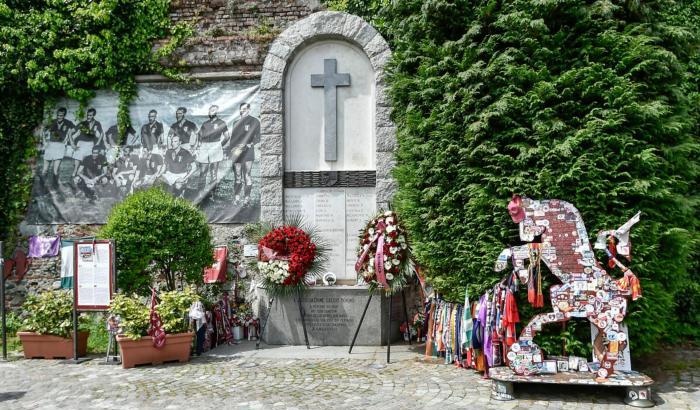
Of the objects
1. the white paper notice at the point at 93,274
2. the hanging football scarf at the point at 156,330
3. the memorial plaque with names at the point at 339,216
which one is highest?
the memorial plaque with names at the point at 339,216

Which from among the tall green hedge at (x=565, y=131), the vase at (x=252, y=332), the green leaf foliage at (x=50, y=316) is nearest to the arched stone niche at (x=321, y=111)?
the vase at (x=252, y=332)

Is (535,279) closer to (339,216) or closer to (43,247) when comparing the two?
(339,216)

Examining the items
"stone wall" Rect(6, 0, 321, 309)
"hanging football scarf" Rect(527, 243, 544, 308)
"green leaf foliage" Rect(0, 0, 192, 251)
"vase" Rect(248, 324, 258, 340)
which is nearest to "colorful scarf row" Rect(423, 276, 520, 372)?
"hanging football scarf" Rect(527, 243, 544, 308)

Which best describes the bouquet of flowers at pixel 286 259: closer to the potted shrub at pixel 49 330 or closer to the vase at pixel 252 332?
the vase at pixel 252 332

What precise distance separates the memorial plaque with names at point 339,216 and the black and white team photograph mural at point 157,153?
1.14 meters

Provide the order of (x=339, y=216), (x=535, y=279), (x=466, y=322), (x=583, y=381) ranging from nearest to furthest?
(x=583, y=381)
(x=535, y=279)
(x=466, y=322)
(x=339, y=216)

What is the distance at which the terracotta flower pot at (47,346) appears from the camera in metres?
7.13

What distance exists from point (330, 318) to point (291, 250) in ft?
3.56

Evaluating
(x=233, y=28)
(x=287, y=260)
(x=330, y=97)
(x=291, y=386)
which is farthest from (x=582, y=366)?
(x=233, y=28)

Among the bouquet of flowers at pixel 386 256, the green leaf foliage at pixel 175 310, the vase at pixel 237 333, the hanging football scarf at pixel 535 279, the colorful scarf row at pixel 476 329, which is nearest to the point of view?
the hanging football scarf at pixel 535 279

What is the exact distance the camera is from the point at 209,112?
31.1ft

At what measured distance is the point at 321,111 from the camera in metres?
8.75

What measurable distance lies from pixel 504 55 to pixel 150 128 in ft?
20.8

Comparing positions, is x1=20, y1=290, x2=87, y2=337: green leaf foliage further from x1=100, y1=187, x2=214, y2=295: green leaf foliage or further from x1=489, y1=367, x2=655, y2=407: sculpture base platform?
x1=489, y1=367, x2=655, y2=407: sculpture base platform
